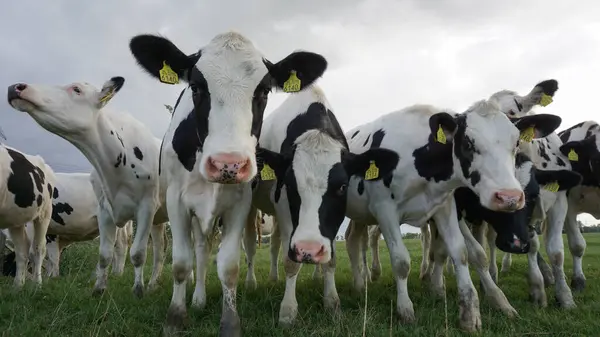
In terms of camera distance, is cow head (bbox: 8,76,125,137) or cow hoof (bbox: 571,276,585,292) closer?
cow head (bbox: 8,76,125,137)

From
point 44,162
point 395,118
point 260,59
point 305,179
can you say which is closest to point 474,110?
point 395,118

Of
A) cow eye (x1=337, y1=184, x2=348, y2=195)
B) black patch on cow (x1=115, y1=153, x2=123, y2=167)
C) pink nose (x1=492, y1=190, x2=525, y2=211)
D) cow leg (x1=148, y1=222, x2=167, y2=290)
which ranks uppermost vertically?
black patch on cow (x1=115, y1=153, x2=123, y2=167)

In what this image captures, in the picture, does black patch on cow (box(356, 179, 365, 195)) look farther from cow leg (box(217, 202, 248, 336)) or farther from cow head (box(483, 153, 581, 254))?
cow leg (box(217, 202, 248, 336))

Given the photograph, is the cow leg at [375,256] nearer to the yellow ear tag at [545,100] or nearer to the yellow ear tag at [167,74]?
the yellow ear tag at [545,100]

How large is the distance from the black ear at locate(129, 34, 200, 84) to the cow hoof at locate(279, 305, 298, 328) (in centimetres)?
264

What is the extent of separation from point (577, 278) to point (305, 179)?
16.9ft

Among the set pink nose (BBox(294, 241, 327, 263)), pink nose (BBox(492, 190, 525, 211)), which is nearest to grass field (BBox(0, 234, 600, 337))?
pink nose (BBox(294, 241, 327, 263))

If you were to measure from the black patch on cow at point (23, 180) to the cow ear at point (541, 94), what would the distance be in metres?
8.71

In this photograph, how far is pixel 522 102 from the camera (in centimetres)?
859

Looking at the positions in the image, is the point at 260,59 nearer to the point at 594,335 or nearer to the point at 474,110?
the point at 474,110

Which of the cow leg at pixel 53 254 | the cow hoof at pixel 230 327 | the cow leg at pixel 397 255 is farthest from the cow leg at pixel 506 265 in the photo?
the cow leg at pixel 53 254

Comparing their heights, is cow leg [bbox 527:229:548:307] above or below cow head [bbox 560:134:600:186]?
below

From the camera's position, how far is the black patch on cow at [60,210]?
11.9 m

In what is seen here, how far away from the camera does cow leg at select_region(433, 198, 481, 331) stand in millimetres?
5137
